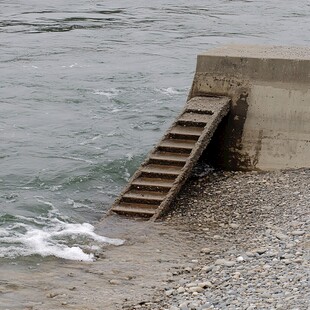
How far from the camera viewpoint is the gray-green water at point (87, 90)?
1739 cm

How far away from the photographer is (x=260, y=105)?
18.1 metres

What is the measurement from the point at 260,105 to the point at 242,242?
4.41 meters

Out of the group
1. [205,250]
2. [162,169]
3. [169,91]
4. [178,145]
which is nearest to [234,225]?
[205,250]

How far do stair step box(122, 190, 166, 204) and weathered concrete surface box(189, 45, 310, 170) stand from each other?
8.34 ft

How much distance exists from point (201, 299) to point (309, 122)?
6735 millimetres

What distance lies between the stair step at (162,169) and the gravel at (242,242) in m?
0.54

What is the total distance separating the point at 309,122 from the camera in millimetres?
17750

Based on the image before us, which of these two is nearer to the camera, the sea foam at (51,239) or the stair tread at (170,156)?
the sea foam at (51,239)

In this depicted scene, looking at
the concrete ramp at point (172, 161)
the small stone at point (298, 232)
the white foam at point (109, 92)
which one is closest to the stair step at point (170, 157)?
the concrete ramp at point (172, 161)

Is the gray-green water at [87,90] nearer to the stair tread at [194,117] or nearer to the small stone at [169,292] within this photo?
the stair tread at [194,117]

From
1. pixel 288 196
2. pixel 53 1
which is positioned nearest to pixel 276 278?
pixel 288 196

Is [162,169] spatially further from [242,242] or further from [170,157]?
[242,242]

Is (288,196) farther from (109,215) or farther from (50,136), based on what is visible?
(50,136)

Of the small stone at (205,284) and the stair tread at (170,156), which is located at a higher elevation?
the stair tread at (170,156)
